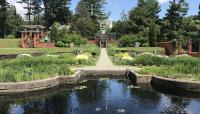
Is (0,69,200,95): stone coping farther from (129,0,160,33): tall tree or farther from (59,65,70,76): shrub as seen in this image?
(129,0,160,33): tall tree

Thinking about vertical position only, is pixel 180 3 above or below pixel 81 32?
above

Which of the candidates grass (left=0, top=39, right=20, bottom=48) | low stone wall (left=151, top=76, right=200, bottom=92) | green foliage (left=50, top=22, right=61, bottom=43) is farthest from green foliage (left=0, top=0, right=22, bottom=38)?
low stone wall (left=151, top=76, right=200, bottom=92)

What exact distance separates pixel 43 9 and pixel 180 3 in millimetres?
35865

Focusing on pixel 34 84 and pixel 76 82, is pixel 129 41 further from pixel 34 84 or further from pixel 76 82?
pixel 34 84

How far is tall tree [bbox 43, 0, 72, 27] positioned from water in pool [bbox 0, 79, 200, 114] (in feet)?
211

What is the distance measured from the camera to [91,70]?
2280cm

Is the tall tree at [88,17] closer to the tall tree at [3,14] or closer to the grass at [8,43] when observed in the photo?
the grass at [8,43]

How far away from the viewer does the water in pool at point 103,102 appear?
1312 centimetres

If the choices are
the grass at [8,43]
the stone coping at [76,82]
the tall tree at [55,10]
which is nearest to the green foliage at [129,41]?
the grass at [8,43]

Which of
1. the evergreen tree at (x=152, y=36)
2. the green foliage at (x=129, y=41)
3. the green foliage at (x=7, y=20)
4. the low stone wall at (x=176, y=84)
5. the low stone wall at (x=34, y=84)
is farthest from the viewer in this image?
the green foliage at (x=7, y=20)

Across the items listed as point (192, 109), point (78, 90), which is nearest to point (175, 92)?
point (192, 109)

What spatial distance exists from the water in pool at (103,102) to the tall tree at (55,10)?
6437cm

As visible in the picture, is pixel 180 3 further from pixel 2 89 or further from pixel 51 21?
pixel 2 89

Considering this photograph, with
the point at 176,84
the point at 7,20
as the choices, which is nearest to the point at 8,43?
the point at 7,20
